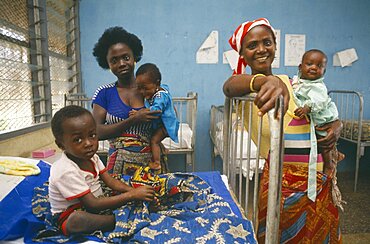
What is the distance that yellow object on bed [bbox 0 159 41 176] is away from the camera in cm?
143

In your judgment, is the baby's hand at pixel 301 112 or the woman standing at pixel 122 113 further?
the woman standing at pixel 122 113

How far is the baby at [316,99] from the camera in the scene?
49.8 inches

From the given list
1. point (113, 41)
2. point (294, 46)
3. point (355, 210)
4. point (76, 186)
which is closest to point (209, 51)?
point (294, 46)

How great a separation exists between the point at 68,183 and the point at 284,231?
38.4 inches

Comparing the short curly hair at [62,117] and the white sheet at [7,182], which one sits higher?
the short curly hair at [62,117]

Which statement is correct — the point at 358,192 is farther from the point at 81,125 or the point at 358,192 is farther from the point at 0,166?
the point at 0,166

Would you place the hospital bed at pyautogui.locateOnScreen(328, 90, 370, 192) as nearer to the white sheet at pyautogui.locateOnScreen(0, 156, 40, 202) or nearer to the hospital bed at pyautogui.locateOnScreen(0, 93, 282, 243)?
the hospital bed at pyautogui.locateOnScreen(0, 93, 282, 243)

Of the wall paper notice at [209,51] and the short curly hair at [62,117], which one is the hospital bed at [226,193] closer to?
the short curly hair at [62,117]

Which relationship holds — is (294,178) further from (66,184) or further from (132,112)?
(66,184)

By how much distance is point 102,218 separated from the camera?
1037 millimetres

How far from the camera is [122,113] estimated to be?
1443mm

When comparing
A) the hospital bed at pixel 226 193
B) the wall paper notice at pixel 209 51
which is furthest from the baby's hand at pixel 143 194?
the wall paper notice at pixel 209 51

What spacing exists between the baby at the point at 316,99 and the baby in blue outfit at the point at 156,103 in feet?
2.40

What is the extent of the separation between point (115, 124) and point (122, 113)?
0.08 m
